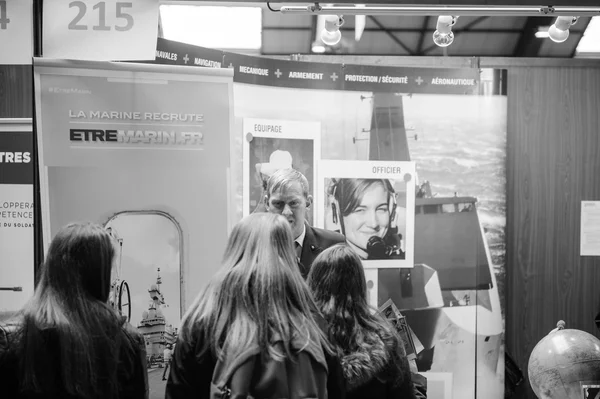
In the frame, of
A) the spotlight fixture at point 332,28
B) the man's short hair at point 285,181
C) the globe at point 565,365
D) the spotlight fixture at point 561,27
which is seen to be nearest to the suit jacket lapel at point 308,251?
the man's short hair at point 285,181

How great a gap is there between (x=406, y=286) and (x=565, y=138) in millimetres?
1878

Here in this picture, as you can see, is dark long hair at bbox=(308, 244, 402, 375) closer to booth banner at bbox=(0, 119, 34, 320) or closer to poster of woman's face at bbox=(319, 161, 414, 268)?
booth banner at bbox=(0, 119, 34, 320)

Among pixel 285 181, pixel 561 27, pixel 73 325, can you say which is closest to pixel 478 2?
pixel 561 27

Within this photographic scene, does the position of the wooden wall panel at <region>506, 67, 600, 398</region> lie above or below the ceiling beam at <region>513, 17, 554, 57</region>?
below

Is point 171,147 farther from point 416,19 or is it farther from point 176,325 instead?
point 416,19

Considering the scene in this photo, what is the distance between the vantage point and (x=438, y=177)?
5074 millimetres

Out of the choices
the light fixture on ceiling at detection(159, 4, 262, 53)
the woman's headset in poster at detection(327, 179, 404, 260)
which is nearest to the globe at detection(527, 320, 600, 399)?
the woman's headset in poster at detection(327, 179, 404, 260)

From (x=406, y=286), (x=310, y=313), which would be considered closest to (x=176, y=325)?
(x=310, y=313)

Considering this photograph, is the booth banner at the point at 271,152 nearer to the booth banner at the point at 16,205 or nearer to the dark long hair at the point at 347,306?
the booth banner at the point at 16,205

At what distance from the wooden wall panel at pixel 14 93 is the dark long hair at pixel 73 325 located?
6.46 feet

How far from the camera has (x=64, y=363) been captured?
2010 millimetres

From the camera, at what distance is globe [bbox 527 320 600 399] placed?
3.43 m

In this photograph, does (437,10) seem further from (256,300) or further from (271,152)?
(256,300)

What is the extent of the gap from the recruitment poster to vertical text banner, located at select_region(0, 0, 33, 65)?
187 cm
